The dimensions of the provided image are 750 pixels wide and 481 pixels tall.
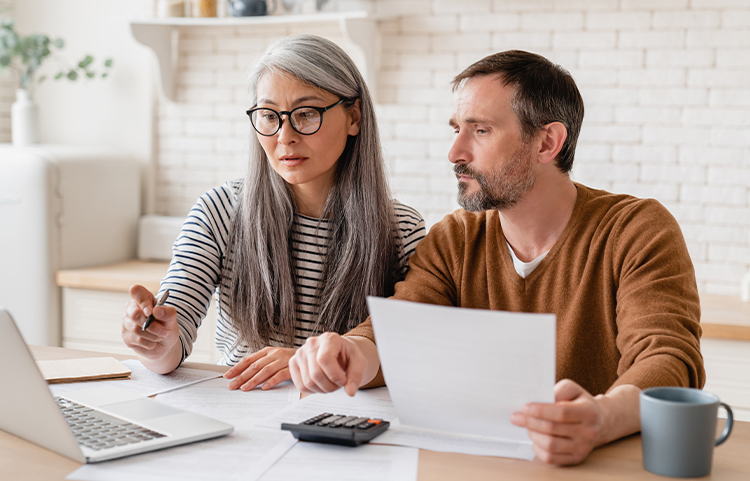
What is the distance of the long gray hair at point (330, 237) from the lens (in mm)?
1800

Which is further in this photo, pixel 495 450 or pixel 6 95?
pixel 6 95

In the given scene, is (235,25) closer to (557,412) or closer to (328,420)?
(328,420)

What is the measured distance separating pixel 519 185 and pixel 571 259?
0.64ft

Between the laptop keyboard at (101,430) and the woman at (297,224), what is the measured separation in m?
0.45

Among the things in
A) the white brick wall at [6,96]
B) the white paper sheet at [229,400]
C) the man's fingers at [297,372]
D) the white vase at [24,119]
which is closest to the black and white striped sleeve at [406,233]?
the white paper sheet at [229,400]

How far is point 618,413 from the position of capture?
1124 millimetres

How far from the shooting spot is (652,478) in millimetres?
1011

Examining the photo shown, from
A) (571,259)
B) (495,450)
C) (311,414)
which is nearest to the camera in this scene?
(495,450)

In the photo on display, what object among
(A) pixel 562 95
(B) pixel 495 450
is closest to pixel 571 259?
(A) pixel 562 95

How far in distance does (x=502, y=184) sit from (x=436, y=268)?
0.82ft

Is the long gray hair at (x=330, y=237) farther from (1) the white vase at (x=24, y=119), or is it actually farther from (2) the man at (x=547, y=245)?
(1) the white vase at (x=24, y=119)

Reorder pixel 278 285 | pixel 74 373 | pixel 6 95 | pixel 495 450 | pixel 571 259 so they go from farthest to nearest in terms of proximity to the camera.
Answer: pixel 6 95 → pixel 278 285 → pixel 571 259 → pixel 74 373 → pixel 495 450

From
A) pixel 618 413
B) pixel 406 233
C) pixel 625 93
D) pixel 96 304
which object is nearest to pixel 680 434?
pixel 618 413

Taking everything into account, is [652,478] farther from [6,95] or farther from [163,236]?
[6,95]
